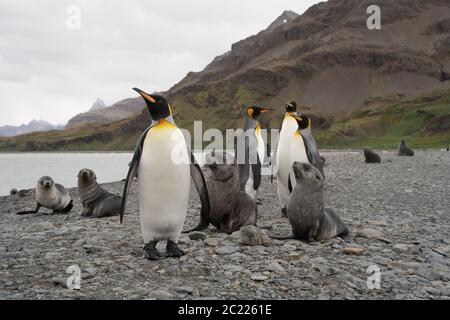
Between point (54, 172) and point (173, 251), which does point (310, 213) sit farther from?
point (54, 172)

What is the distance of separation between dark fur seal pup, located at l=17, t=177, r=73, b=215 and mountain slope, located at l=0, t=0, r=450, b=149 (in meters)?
94.2

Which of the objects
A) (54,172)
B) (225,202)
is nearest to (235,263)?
(225,202)

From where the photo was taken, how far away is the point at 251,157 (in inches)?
357

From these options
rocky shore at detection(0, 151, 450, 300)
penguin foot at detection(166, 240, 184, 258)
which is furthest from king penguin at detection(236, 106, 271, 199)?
penguin foot at detection(166, 240, 184, 258)

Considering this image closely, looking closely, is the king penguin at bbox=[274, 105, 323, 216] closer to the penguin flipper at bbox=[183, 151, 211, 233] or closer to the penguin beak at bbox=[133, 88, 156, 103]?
the penguin flipper at bbox=[183, 151, 211, 233]

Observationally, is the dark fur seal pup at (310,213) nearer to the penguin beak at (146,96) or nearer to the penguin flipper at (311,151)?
the penguin beak at (146,96)

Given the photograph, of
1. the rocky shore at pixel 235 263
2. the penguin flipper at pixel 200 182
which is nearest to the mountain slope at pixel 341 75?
the rocky shore at pixel 235 263

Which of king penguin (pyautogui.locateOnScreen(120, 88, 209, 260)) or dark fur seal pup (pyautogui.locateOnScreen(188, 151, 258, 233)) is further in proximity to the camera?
dark fur seal pup (pyautogui.locateOnScreen(188, 151, 258, 233))

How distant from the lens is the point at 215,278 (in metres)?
4.29

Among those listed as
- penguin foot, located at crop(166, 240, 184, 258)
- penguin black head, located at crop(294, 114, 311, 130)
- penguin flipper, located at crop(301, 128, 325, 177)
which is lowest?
penguin foot, located at crop(166, 240, 184, 258)

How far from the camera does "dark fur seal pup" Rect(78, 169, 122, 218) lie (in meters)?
8.92
